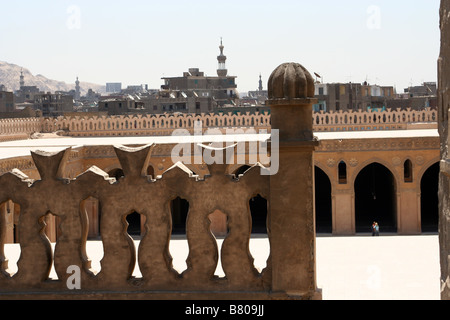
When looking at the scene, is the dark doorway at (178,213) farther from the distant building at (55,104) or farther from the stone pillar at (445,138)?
the distant building at (55,104)

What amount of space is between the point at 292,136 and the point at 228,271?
4.20ft

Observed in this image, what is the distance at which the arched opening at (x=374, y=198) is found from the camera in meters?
22.7

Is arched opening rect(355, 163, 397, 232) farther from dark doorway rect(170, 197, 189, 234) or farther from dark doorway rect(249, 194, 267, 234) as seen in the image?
dark doorway rect(170, 197, 189, 234)

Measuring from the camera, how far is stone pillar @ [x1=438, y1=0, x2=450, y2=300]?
388cm

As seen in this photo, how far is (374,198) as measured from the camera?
26.3m

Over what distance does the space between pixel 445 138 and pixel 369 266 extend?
4.12m

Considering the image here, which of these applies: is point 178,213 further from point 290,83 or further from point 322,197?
point 290,83

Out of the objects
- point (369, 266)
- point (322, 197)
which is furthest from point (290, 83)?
point (322, 197)

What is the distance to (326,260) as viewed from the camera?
8.45 m

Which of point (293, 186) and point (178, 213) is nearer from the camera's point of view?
point (293, 186)

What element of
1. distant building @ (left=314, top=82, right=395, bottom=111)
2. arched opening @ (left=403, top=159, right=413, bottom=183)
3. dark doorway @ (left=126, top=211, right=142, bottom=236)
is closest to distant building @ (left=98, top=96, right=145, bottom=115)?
Result: distant building @ (left=314, top=82, right=395, bottom=111)

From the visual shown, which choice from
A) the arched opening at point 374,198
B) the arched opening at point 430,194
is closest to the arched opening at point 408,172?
the arched opening at point 374,198

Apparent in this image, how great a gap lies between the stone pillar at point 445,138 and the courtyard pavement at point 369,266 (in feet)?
7.59
